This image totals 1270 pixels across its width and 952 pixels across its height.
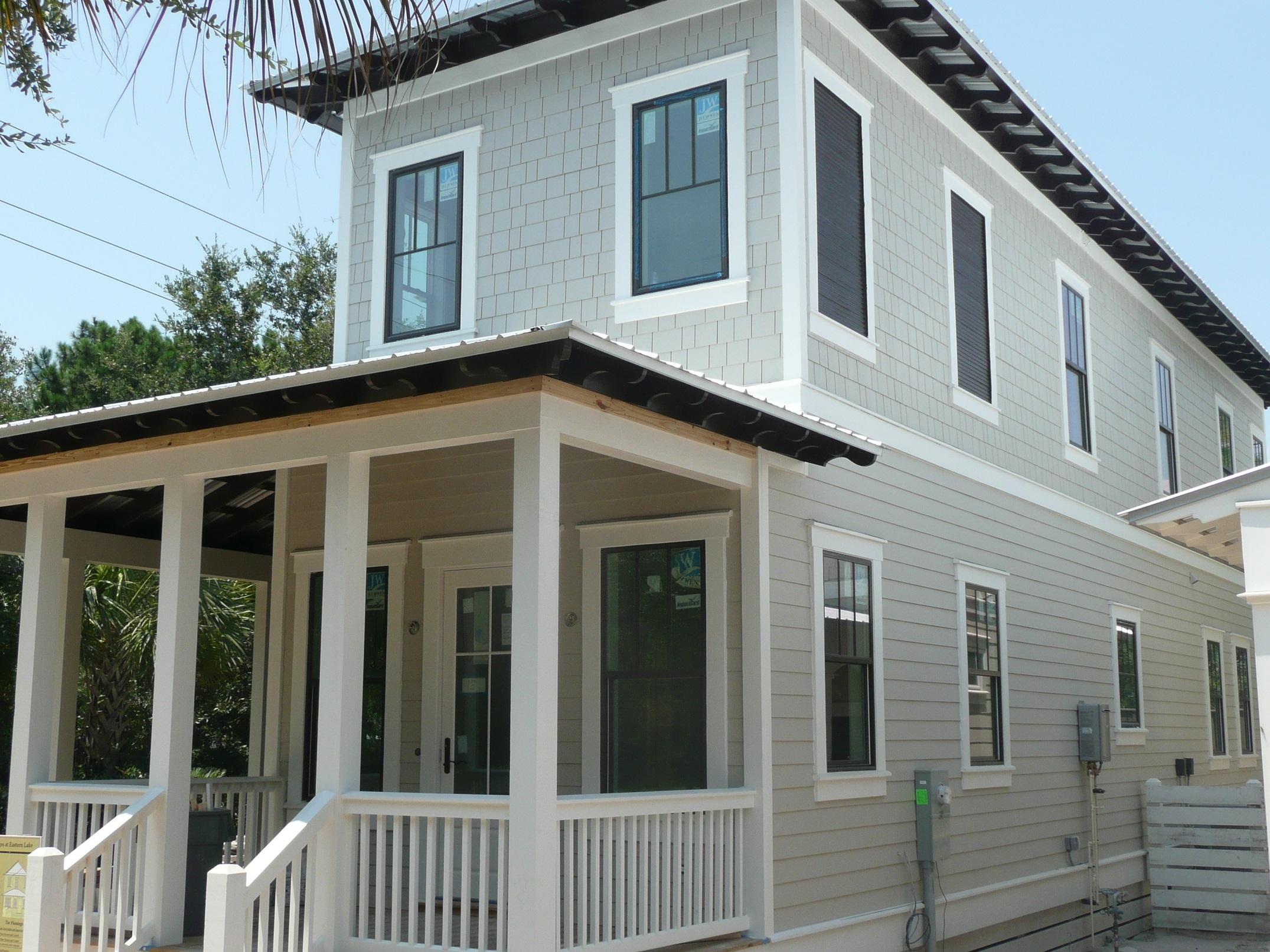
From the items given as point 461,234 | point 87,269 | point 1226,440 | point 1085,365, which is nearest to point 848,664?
point 461,234

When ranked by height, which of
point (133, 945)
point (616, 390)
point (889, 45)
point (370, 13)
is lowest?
point (133, 945)

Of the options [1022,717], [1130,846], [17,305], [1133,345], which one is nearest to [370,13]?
[1022,717]

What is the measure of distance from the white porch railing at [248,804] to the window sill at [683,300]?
4561 mm

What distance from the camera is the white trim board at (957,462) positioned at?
9.01 metres

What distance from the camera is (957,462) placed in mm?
11195

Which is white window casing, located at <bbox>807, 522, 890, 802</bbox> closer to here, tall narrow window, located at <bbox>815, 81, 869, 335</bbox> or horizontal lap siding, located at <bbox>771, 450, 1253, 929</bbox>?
horizontal lap siding, located at <bbox>771, 450, 1253, 929</bbox>

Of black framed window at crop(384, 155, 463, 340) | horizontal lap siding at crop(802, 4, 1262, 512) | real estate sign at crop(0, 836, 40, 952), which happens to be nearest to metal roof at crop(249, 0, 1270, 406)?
horizontal lap siding at crop(802, 4, 1262, 512)

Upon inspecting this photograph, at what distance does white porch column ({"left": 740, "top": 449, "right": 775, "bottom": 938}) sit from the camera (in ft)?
25.7

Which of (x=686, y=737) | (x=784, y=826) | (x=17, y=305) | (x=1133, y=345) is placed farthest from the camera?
(x=17, y=305)

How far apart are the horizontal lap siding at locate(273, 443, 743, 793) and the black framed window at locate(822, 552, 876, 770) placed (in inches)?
40.3

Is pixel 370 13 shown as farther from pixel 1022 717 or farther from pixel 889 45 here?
pixel 1022 717

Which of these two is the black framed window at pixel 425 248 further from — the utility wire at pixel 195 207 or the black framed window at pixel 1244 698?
the utility wire at pixel 195 207

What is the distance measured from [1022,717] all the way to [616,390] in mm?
6511

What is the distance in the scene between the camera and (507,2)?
10.2m
